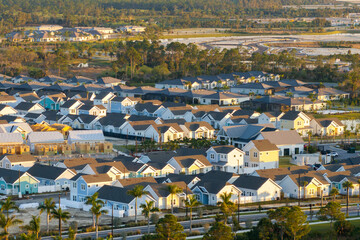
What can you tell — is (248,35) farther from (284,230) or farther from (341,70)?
(284,230)

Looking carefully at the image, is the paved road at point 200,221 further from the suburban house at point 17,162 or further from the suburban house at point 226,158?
the suburban house at point 17,162

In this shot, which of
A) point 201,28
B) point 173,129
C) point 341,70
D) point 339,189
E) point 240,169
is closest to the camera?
point 339,189

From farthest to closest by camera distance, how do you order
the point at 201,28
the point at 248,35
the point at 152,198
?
the point at 201,28 < the point at 248,35 < the point at 152,198

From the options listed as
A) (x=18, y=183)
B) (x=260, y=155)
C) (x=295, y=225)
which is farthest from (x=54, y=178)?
(x=295, y=225)

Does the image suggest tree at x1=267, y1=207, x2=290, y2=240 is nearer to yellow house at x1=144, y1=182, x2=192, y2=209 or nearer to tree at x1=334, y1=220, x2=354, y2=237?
tree at x1=334, y1=220, x2=354, y2=237

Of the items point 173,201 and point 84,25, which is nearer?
point 173,201

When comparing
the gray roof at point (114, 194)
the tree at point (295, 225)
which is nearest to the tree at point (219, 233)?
the tree at point (295, 225)

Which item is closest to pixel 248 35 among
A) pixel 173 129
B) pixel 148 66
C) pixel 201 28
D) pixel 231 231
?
pixel 201 28
